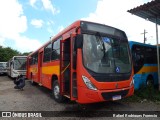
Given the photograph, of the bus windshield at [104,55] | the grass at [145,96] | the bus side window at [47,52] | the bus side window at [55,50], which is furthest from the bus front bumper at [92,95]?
the bus side window at [47,52]

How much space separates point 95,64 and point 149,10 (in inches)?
197

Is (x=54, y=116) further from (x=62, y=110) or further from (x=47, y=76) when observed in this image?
(x=47, y=76)

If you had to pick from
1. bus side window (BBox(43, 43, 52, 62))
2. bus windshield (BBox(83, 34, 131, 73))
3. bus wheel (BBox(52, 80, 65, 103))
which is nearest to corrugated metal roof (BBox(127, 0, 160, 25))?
bus windshield (BBox(83, 34, 131, 73))

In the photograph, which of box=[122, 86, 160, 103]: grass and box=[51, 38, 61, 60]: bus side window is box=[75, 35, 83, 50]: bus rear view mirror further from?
box=[122, 86, 160, 103]: grass

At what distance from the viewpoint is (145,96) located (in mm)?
9281

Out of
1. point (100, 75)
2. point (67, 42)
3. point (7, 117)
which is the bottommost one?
point (7, 117)

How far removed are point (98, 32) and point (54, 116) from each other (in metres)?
3.16

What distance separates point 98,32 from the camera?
275 inches

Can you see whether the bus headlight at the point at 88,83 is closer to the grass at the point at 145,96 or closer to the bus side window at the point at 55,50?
the bus side window at the point at 55,50

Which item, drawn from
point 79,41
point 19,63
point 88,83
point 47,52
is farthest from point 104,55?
point 19,63

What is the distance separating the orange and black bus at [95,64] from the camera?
6.38 meters

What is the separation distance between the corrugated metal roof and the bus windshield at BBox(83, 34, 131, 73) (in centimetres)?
297

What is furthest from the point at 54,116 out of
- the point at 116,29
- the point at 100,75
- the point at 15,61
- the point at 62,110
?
the point at 15,61

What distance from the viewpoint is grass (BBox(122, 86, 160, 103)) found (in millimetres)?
8969
